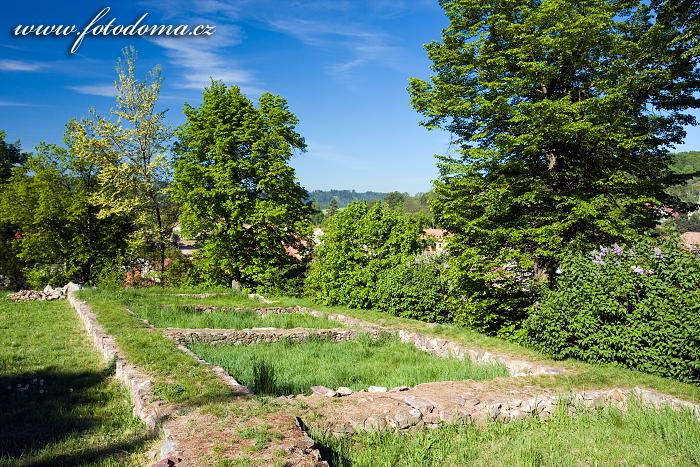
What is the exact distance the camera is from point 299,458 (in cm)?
412

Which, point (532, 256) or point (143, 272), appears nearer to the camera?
point (532, 256)

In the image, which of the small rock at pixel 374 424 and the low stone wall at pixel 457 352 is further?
the low stone wall at pixel 457 352

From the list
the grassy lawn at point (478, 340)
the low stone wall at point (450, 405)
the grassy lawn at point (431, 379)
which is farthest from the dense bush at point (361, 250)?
the low stone wall at point (450, 405)

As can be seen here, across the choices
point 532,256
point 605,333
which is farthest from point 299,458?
point 532,256

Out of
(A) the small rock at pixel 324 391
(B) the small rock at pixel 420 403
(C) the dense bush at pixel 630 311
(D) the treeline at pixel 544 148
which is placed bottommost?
(A) the small rock at pixel 324 391

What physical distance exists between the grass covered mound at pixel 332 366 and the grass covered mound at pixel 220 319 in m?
2.00

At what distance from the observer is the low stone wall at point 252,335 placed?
1021cm

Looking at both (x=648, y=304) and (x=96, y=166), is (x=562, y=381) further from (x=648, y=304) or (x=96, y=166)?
(x=96, y=166)

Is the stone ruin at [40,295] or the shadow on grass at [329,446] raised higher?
the shadow on grass at [329,446]

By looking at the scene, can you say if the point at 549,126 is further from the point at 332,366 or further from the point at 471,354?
the point at 332,366

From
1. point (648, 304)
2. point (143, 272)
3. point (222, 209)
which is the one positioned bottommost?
point (143, 272)

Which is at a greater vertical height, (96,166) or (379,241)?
(96,166)

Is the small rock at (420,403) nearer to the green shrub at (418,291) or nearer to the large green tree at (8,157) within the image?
the green shrub at (418,291)

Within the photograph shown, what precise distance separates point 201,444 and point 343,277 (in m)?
11.5
